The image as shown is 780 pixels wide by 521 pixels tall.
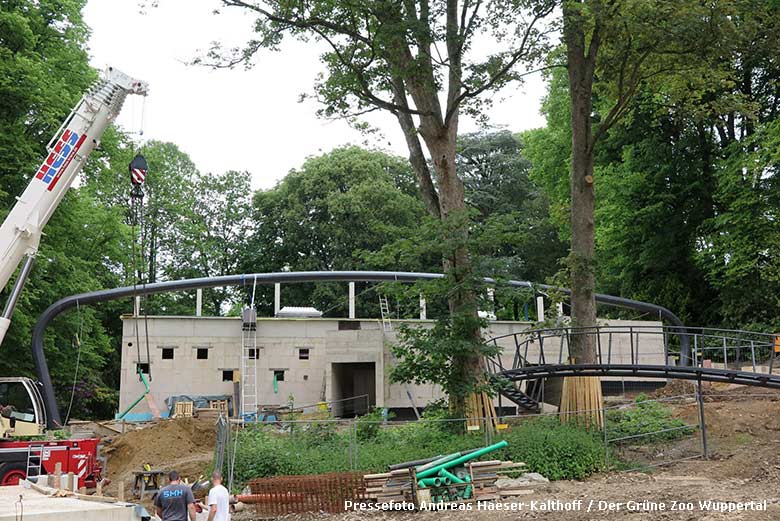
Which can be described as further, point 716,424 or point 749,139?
point 749,139

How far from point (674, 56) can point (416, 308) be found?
1097cm

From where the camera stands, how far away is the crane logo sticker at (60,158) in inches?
701

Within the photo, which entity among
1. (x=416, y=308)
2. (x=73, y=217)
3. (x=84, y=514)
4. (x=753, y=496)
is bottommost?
(x=753, y=496)

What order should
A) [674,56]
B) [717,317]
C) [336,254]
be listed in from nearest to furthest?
[674,56], [717,317], [336,254]

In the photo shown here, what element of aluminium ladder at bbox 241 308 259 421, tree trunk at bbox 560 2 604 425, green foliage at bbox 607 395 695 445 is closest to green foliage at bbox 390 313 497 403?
tree trunk at bbox 560 2 604 425

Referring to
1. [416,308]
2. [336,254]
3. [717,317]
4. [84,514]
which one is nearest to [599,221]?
[717,317]

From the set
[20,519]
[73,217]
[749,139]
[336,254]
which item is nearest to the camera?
[20,519]

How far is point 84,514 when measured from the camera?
8609 mm

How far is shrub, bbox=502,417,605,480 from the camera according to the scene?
62.1 feet

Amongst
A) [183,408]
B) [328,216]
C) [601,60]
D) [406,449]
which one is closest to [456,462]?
[406,449]

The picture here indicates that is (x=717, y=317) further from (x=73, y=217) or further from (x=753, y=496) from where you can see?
(x=73, y=217)

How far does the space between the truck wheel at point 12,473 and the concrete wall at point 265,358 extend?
14.7 metres

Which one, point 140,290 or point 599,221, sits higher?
point 599,221

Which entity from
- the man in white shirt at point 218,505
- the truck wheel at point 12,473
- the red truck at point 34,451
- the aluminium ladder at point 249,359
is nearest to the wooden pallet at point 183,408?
the aluminium ladder at point 249,359
